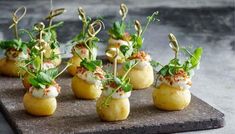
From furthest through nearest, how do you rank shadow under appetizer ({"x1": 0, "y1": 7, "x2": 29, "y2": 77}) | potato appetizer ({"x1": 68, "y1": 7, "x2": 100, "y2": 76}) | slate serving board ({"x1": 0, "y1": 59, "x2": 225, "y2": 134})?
shadow under appetizer ({"x1": 0, "y1": 7, "x2": 29, "y2": 77})
potato appetizer ({"x1": 68, "y1": 7, "x2": 100, "y2": 76})
slate serving board ({"x1": 0, "y1": 59, "x2": 225, "y2": 134})

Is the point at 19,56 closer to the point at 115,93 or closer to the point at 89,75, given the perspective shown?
the point at 89,75

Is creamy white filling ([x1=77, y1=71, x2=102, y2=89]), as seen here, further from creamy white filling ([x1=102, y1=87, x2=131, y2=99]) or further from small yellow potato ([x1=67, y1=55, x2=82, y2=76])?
small yellow potato ([x1=67, y1=55, x2=82, y2=76])

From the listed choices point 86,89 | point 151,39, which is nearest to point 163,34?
point 151,39

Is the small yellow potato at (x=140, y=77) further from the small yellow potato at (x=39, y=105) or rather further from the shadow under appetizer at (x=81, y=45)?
the small yellow potato at (x=39, y=105)

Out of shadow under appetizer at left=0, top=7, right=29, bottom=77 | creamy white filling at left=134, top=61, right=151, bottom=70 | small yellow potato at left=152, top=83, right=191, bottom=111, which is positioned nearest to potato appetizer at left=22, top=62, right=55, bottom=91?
shadow under appetizer at left=0, top=7, right=29, bottom=77

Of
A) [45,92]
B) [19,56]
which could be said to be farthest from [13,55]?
[45,92]

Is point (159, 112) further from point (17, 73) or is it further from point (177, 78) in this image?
point (17, 73)
